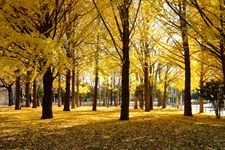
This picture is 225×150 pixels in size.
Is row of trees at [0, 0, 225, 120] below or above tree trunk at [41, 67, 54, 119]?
above

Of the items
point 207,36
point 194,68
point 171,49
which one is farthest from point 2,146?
point 194,68

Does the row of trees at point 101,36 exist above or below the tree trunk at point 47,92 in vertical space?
above

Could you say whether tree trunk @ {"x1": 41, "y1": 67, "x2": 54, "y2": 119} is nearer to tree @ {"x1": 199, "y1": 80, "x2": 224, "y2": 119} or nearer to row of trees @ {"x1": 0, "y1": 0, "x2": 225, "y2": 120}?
row of trees @ {"x1": 0, "y1": 0, "x2": 225, "y2": 120}

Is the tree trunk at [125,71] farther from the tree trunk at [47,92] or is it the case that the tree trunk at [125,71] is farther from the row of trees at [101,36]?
the tree trunk at [47,92]

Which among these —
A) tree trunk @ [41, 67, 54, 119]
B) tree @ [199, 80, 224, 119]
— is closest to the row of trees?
tree trunk @ [41, 67, 54, 119]

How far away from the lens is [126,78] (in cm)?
1781

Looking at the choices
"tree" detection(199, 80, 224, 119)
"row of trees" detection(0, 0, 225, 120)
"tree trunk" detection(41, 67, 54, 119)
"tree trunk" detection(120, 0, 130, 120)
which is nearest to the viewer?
"row of trees" detection(0, 0, 225, 120)

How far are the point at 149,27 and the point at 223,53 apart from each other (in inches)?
416

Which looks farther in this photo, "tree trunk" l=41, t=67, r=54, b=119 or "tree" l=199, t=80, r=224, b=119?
"tree" l=199, t=80, r=224, b=119

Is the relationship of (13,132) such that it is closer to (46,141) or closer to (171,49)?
(46,141)

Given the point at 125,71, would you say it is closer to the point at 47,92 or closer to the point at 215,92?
the point at 47,92

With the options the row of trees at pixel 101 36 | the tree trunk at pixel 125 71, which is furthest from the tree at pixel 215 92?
the tree trunk at pixel 125 71

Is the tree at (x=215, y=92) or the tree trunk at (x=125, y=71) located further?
the tree at (x=215, y=92)

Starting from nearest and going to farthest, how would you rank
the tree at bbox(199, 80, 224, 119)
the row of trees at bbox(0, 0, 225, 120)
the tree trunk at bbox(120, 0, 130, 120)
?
the row of trees at bbox(0, 0, 225, 120)
the tree trunk at bbox(120, 0, 130, 120)
the tree at bbox(199, 80, 224, 119)
